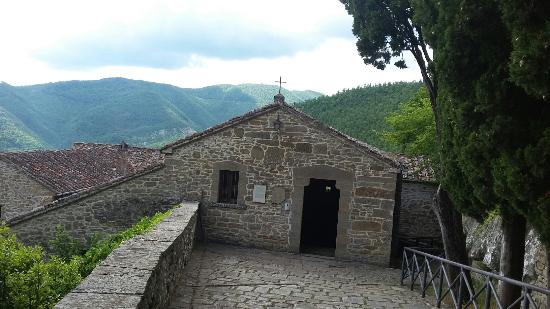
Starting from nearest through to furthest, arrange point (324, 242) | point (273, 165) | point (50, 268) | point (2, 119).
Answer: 1. point (50, 268)
2. point (273, 165)
3. point (324, 242)
4. point (2, 119)

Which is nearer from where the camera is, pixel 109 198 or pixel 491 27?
pixel 491 27

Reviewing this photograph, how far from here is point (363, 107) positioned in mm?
42500

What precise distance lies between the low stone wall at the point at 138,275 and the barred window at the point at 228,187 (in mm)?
4296

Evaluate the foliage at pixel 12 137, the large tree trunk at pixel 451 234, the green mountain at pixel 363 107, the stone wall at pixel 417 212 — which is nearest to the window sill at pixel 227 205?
the large tree trunk at pixel 451 234

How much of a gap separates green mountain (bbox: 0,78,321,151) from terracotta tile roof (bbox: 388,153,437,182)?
6221cm

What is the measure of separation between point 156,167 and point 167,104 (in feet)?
310

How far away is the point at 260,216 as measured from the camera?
1277cm

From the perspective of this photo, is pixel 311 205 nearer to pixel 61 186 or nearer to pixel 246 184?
pixel 246 184

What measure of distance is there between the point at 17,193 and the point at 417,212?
16451 millimetres

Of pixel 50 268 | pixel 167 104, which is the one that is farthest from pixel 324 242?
pixel 167 104

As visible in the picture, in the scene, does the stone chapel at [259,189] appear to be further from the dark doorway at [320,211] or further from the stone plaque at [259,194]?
the dark doorway at [320,211]

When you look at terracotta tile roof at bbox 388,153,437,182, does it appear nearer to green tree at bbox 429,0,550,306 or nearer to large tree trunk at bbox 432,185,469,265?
large tree trunk at bbox 432,185,469,265

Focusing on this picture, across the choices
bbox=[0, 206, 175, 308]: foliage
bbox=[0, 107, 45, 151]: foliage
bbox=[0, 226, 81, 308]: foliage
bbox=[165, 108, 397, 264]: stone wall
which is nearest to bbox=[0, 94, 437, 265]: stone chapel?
bbox=[165, 108, 397, 264]: stone wall

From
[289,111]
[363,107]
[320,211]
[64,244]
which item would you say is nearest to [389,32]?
[289,111]
